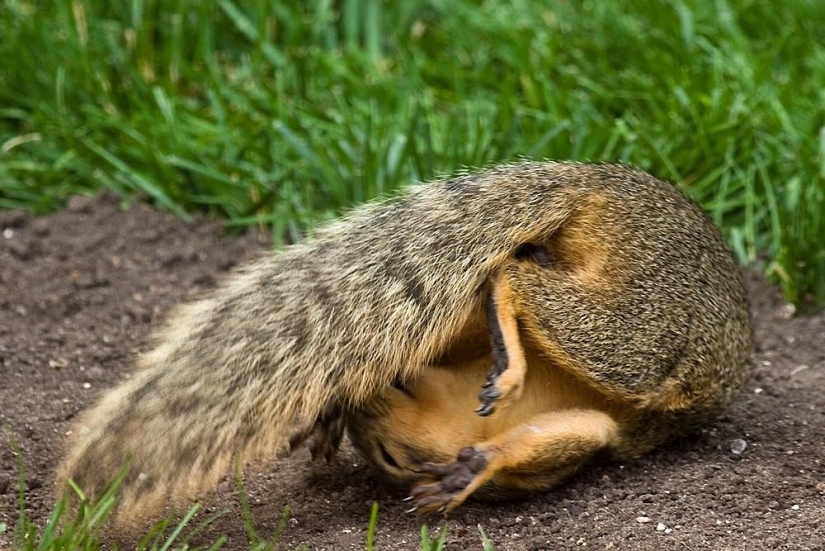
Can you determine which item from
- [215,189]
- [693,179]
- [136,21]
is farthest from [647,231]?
[136,21]

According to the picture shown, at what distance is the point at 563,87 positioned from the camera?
5.89 metres

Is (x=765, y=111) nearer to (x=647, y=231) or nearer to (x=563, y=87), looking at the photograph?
(x=563, y=87)

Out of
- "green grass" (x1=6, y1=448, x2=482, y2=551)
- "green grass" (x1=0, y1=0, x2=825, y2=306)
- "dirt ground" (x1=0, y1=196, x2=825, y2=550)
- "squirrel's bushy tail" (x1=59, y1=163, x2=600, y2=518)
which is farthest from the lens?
"green grass" (x1=0, y1=0, x2=825, y2=306)

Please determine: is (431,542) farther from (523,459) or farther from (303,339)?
(303,339)

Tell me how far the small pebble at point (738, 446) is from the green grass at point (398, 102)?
4.24 ft

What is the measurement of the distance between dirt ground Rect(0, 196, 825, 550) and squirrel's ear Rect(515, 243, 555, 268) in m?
0.62

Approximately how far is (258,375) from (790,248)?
8.42ft

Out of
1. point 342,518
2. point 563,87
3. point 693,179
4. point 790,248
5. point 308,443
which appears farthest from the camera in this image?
point 563,87

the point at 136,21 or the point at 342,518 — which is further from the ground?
the point at 136,21

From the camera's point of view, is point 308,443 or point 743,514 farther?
point 308,443

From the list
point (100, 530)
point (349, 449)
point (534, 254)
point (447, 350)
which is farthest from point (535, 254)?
point (100, 530)

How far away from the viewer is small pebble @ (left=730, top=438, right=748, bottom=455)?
3.70m

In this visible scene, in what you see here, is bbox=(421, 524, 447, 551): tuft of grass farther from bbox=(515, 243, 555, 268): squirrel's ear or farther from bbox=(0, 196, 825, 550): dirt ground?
bbox=(515, 243, 555, 268): squirrel's ear

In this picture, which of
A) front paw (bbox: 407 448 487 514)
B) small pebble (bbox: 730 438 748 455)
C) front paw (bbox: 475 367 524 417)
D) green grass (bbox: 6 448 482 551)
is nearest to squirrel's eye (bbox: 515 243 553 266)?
front paw (bbox: 475 367 524 417)
